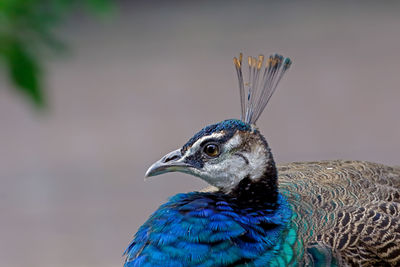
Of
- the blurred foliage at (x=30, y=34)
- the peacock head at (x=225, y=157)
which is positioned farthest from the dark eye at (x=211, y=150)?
the blurred foliage at (x=30, y=34)

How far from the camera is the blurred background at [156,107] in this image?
14.2 ft

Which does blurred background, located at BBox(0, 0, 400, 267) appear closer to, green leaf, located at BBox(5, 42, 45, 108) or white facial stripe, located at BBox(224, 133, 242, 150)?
green leaf, located at BBox(5, 42, 45, 108)

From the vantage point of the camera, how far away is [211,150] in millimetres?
1942

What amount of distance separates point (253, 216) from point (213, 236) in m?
0.14

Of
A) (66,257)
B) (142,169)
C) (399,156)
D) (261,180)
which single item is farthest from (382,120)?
(261,180)

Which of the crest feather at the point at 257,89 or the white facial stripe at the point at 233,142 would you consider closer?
the white facial stripe at the point at 233,142

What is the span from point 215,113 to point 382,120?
3.93 feet

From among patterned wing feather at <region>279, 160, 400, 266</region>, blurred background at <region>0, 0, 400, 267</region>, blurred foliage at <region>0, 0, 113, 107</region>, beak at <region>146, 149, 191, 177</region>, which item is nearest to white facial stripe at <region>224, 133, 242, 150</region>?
beak at <region>146, 149, 191, 177</region>

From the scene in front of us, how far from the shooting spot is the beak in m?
1.91

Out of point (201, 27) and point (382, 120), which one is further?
point (201, 27)

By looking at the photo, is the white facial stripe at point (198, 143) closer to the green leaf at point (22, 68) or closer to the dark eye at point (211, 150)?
the dark eye at point (211, 150)

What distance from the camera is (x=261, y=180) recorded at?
195cm

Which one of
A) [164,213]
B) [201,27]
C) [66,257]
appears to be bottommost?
[66,257]

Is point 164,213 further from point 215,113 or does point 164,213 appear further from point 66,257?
point 215,113
